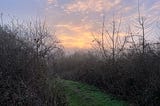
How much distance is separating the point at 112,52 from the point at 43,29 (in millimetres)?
9572

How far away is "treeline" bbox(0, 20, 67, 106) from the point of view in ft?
35.9

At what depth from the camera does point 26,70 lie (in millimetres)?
12281

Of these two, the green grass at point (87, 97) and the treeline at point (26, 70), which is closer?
the treeline at point (26, 70)

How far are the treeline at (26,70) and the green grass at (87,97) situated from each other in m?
3.00

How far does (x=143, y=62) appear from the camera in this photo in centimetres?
1825

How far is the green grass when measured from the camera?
55.4 ft

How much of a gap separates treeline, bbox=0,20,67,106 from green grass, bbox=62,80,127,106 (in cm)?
300

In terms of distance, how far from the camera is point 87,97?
18.2 metres

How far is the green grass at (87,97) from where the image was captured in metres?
16.9

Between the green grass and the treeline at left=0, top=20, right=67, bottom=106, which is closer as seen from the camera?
the treeline at left=0, top=20, right=67, bottom=106

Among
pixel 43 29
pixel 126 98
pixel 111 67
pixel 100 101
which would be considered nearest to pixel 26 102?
pixel 43 29

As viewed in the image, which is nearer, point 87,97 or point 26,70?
point 26,70

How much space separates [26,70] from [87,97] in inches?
258

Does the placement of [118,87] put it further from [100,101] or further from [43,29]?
[43,29]
